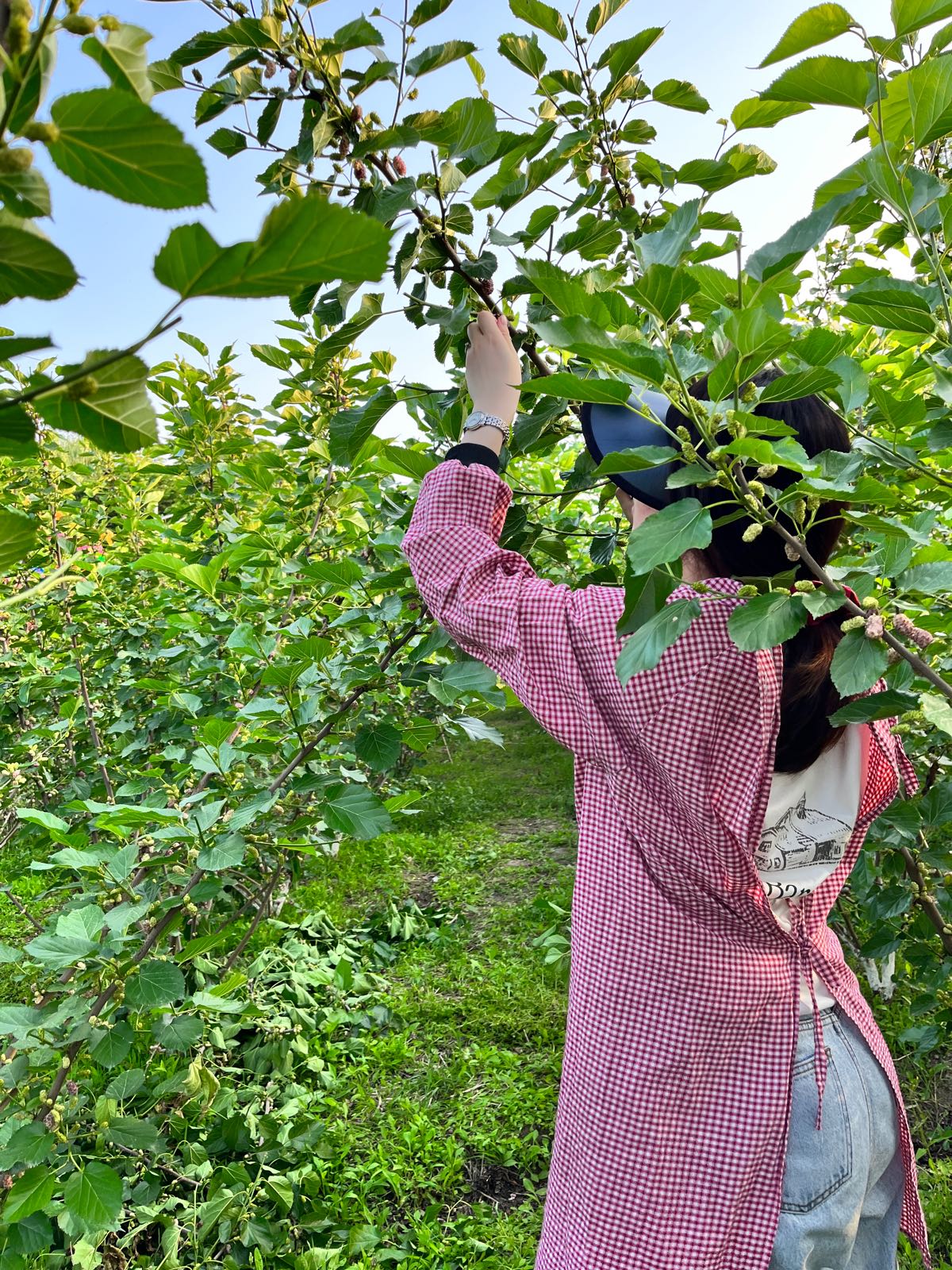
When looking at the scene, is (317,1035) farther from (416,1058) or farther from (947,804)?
(947,804)

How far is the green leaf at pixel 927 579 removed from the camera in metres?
0.94

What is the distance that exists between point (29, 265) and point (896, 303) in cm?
94

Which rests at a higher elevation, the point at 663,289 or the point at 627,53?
the point at 627,53

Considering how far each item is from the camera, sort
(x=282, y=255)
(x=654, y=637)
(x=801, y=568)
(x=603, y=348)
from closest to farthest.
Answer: (x=282, y=255)
(x=603, y=348)
(x=654, y=637)
(x=801, y=568)

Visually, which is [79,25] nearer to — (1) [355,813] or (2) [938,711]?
(2) [938,711]

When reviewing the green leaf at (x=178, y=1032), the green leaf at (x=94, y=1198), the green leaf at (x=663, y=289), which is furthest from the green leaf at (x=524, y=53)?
the green leaf at (x=94, y=1198)

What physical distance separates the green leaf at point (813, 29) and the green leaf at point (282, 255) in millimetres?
769

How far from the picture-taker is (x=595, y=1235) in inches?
47.9

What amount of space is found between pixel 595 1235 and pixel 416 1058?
223cm

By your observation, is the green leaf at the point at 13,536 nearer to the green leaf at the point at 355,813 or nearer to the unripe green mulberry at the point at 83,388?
the unripe green mulberry at the point at 83,388

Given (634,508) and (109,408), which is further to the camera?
(634,508)

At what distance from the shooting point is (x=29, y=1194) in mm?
1359

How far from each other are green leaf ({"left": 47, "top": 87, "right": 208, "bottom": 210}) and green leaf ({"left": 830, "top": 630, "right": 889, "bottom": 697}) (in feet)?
2.57

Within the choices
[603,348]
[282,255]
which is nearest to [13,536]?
[282,255]
